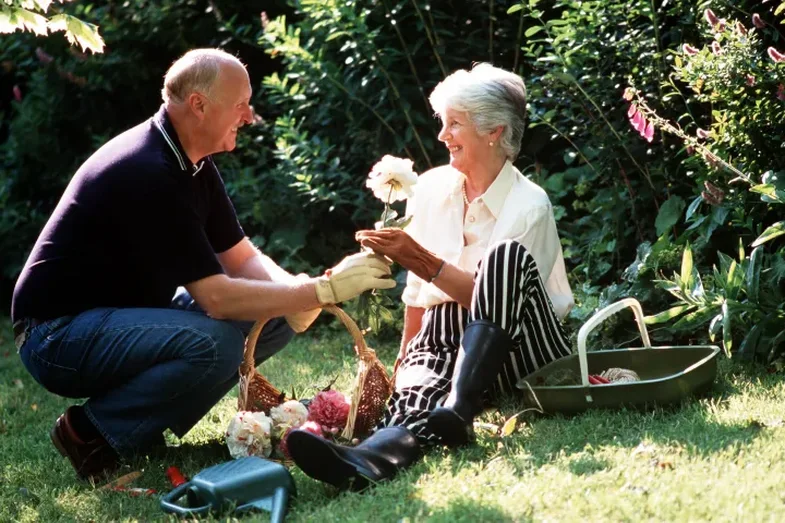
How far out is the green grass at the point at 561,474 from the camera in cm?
254

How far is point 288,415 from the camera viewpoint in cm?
339

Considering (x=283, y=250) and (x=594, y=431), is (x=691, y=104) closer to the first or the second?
(x=594, y=431)

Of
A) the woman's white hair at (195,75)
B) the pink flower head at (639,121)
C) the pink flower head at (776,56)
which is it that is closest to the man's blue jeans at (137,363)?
the woman's white hair at (195,75)

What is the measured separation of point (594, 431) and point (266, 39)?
3196mm

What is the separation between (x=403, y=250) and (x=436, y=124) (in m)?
2.17

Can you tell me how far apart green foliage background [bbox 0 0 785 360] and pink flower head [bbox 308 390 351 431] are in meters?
0.40

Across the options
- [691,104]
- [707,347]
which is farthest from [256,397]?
[691,104]

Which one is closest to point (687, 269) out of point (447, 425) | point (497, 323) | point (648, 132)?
point (648, 132)

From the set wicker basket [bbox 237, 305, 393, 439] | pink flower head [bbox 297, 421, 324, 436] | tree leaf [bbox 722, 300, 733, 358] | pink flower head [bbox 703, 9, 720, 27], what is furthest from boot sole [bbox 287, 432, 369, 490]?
pink flower head [bbox 703, 9, 720, 27]

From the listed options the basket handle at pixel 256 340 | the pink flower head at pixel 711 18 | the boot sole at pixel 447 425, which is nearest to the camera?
the boot sole at pixel 447 425

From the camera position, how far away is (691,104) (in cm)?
444

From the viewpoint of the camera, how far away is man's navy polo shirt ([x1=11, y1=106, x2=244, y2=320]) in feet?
10.6

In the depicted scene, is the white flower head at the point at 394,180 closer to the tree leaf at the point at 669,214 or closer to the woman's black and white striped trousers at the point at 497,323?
the woman's black and white striped trousers at the point at 497,323

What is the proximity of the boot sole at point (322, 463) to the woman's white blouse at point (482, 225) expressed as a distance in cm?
89
